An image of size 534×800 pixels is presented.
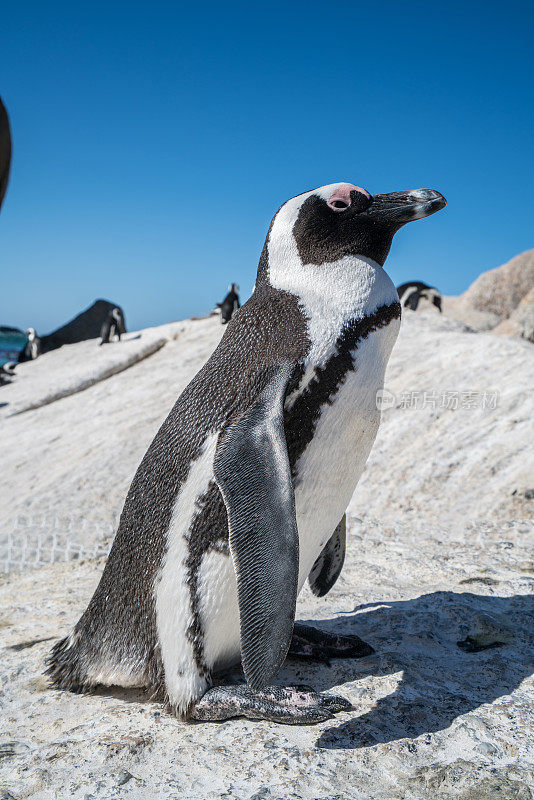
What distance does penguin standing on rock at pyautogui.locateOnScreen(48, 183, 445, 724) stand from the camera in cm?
179

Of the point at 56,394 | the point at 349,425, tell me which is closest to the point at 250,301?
the point at 349,425

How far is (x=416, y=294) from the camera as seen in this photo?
648 inches

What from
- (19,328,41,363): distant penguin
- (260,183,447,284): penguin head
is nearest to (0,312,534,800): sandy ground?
(260,183,447,284): penguin head

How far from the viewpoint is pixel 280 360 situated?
2.02 metres

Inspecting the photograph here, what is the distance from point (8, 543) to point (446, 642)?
133 inches

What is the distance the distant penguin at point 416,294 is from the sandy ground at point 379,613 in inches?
365

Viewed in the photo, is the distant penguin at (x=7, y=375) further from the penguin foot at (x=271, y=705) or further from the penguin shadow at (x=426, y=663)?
the penguin foot at (x=271, y=705)

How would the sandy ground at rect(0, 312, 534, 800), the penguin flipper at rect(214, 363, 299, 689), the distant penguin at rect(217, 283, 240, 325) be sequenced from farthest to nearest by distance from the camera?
the distant penguin at rect(217, 283, 240, 325) < the penguin flipper at rect(214, 363, 299, 689) < the sandy ground at rect(0, 312, 534, 800)

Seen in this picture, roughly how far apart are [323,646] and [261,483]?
2.80 ft

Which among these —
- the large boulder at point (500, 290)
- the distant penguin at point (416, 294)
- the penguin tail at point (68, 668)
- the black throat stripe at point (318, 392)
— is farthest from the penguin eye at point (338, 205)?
the large boulder at point (500, 290)

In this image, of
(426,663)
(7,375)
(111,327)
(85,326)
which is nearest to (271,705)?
(426,663)

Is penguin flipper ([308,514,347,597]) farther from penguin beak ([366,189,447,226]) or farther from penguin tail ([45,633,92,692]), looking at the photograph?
penguin beak ([366,189,447,226])

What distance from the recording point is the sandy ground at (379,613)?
5.16 feet

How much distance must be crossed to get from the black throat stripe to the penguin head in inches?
12.3
